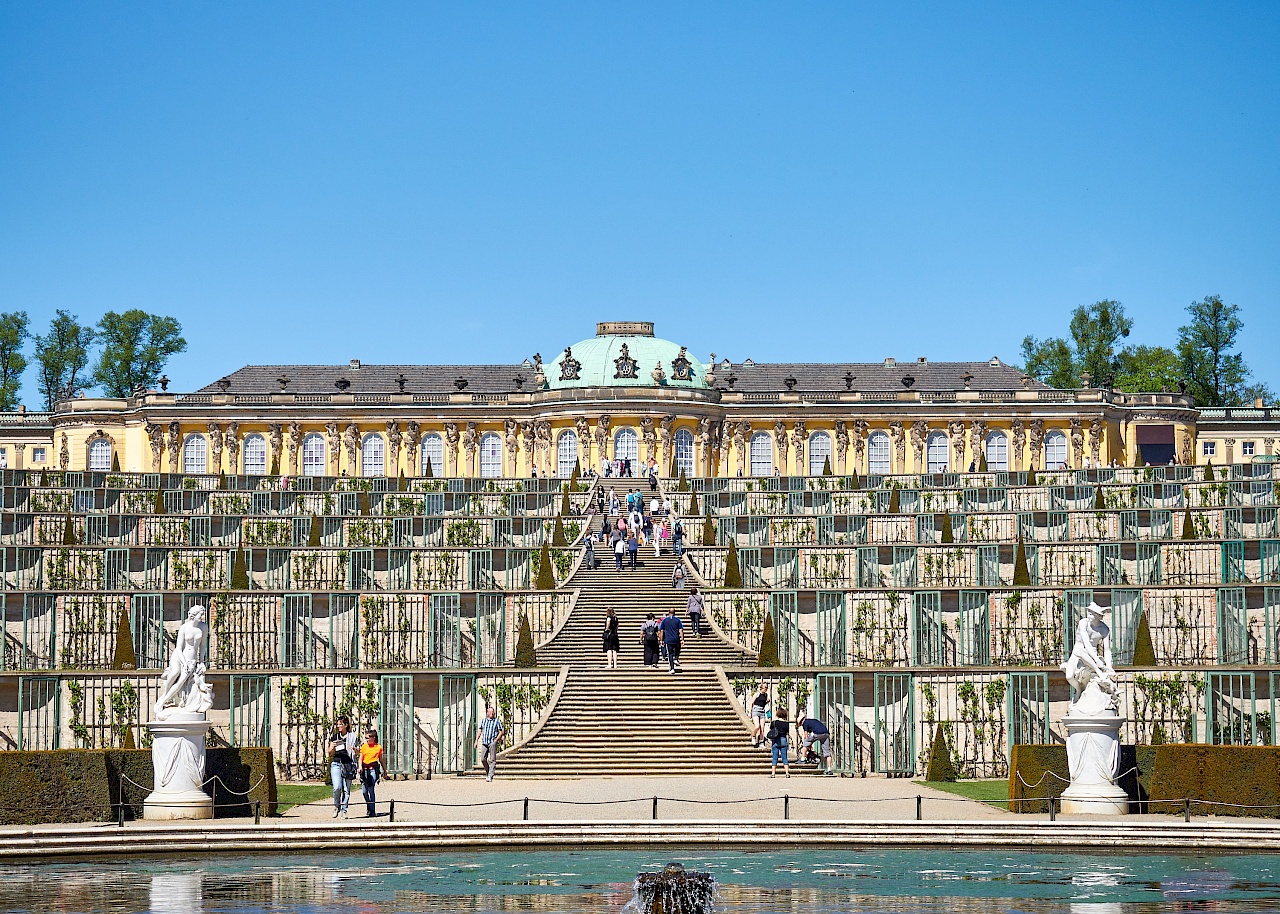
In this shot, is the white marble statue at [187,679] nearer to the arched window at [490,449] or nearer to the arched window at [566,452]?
the arched window at [566,452]

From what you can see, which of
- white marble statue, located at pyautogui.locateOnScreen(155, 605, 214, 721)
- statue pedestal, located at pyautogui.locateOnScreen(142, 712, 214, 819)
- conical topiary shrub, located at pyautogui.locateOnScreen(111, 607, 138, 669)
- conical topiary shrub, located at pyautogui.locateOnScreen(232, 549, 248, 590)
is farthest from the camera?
conical topiary shrub, located at pyautogui.locateOnScreen(232, 549, 248, 590)

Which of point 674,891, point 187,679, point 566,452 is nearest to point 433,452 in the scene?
point 566,452

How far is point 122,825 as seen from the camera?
2461cm

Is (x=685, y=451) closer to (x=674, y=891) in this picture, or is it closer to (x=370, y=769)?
(x=370, y=769)

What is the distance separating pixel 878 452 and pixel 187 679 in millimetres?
67009

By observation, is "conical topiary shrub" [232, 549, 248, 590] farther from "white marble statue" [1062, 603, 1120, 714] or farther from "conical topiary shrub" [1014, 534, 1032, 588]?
"white marble statue" [1062, 603, 1120, 714]

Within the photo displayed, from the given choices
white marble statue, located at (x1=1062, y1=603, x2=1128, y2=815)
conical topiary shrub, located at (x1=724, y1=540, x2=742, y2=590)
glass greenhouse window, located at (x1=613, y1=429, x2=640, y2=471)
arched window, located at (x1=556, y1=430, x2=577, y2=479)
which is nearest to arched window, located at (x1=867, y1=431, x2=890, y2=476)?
glass greenhouse window, located at (x1=613, y1=429, x2=640, y2=471)

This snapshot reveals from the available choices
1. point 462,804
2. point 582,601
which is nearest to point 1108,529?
point 582,601

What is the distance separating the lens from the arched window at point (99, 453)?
91562mm

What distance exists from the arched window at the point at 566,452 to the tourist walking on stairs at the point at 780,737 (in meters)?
56.7

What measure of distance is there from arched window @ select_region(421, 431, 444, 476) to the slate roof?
2.85 meters

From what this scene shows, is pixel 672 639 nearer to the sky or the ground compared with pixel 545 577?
nearer to the ground

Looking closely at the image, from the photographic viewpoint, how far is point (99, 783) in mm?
25844

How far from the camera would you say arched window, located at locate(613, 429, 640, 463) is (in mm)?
86562
